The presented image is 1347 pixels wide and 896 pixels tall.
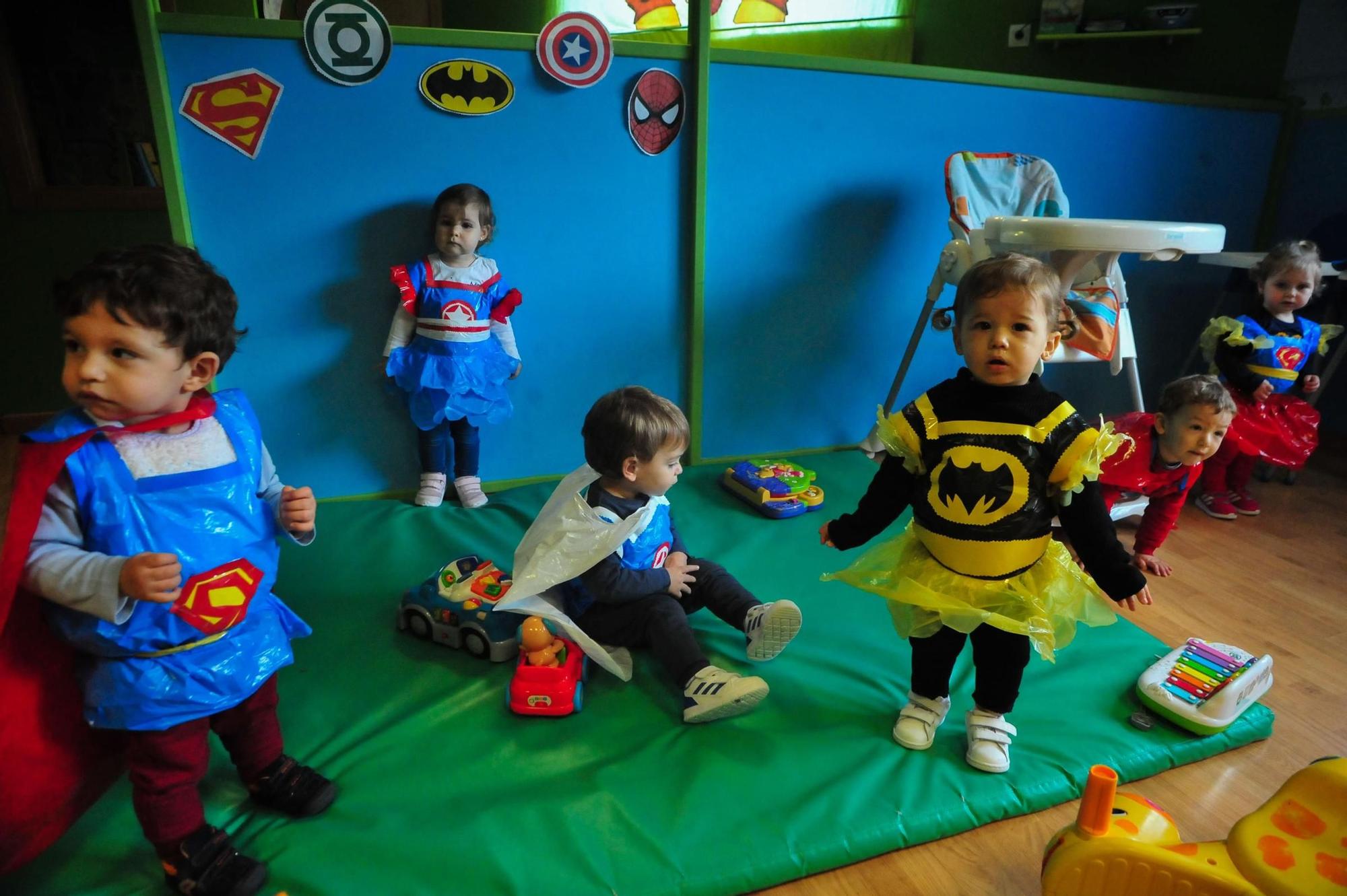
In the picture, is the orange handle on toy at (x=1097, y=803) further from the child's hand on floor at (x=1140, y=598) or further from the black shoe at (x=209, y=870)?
the black shoe at (x=209, y=870)

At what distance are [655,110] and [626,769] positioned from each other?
179 centimetres

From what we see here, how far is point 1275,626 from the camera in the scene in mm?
1795

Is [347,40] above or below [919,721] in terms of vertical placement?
above

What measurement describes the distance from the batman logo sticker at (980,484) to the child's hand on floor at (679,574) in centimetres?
55

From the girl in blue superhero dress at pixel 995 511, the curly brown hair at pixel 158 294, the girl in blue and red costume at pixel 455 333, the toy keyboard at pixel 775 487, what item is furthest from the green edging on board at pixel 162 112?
the girl in blue superhero dress at pixel 995 511

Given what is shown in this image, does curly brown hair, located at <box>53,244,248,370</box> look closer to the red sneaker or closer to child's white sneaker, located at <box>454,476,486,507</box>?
child's white sneaker, located at <box>454,476,486,507</box>

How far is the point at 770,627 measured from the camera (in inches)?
58.4

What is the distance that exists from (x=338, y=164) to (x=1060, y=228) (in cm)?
183

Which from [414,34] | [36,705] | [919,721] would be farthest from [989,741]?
[414,34]

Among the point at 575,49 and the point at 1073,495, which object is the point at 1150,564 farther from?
the point at 575,49

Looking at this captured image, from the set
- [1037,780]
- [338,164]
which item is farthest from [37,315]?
[1037,780]

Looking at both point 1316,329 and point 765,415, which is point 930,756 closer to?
point 765,415

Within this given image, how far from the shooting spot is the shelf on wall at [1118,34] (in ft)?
10.2

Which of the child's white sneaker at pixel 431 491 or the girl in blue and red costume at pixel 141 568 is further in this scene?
the child's white sneaker at pixel 431 491
